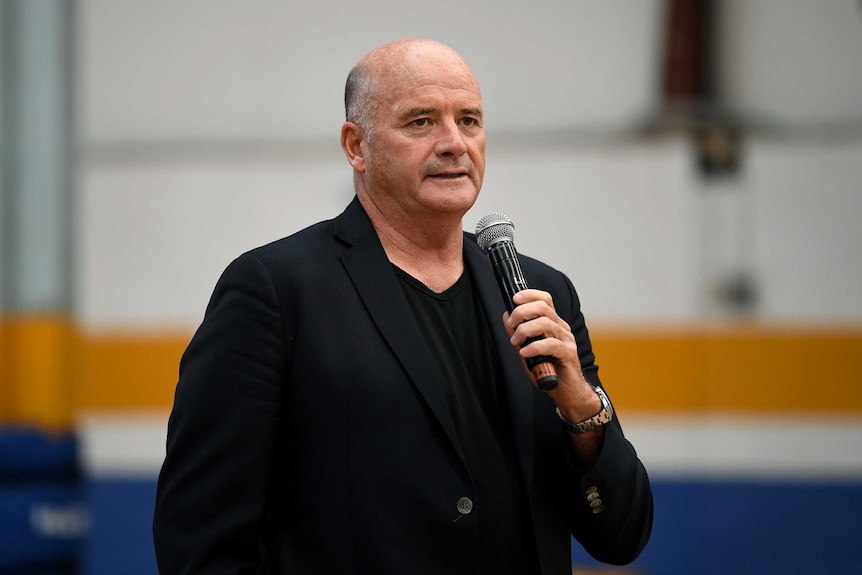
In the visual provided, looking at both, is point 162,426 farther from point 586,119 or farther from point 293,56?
point 586,119

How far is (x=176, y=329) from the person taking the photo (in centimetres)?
428

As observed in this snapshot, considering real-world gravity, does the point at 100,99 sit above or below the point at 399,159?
above

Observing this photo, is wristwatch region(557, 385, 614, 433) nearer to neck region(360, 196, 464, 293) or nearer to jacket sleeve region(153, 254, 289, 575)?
neck region(360, 196, 464, 293)

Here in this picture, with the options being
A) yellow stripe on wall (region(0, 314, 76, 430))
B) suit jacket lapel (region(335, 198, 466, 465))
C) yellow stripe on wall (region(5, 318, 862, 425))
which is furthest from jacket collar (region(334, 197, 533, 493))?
yellow stripe on wall (region(0, 314, 76, 430))

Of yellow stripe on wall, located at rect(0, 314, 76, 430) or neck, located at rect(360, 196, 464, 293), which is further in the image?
yellow stripe on wall, located at rect(0, 314, 76, 430)

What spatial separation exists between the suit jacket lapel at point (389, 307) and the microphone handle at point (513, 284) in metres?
0.13

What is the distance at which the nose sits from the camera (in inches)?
64.9

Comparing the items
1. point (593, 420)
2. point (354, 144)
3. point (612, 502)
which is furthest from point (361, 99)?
point (612, 502)

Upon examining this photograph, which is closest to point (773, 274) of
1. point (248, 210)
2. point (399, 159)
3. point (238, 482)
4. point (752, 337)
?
point (752, 337)

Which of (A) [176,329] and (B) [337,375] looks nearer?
(B) [337,375]

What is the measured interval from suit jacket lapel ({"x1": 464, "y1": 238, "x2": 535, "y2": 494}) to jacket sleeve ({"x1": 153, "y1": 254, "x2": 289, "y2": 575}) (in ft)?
1.06

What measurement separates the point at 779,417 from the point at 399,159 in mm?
2556

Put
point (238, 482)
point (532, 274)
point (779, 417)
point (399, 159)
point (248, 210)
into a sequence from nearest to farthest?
point (238, 482), point (399, 159), point (532, 274), point (779, 417), point (248, 210)

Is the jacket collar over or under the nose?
under
